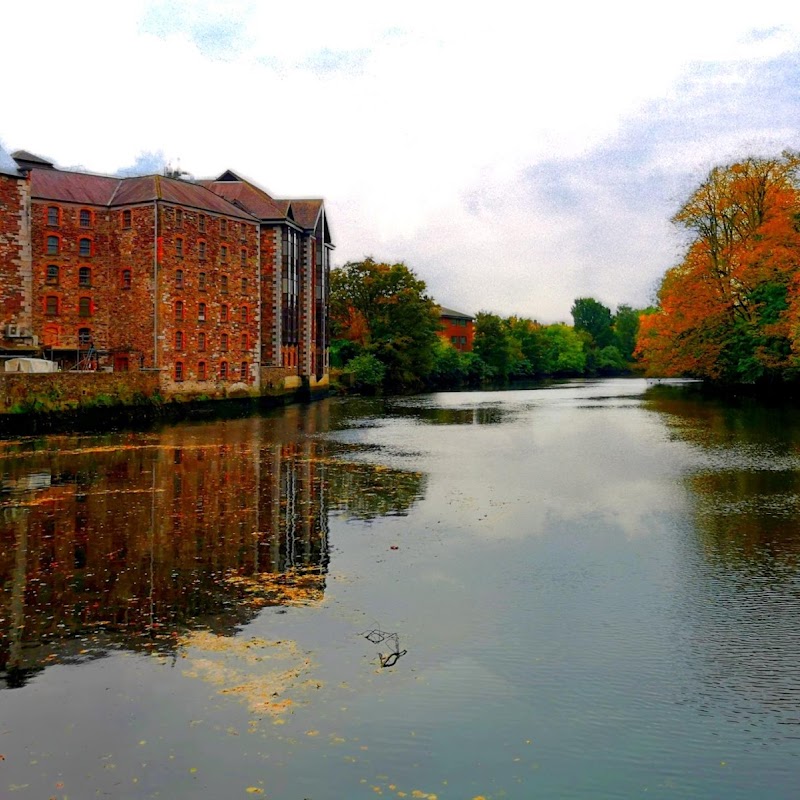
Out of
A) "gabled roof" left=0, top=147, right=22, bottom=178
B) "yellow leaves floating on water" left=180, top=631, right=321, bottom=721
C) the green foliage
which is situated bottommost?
"yellow leaves floating on water" left=180, top=631, right=321, bottom=721

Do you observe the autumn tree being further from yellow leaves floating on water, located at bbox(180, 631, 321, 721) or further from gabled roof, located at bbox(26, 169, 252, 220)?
yellow leaves floating on water, located at bbox(180, 631, 321, 721)

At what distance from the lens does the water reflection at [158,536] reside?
38.1 ft

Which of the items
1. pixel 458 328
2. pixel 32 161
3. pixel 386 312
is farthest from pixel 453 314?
pixel 32 161

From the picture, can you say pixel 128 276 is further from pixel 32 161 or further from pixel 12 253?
pixel 32 161

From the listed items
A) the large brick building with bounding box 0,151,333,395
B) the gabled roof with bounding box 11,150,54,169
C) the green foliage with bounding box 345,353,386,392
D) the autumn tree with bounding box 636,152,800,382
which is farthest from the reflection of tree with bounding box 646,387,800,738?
the green foliage with bounding box 345,353,386,392

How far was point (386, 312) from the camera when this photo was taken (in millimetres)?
97438

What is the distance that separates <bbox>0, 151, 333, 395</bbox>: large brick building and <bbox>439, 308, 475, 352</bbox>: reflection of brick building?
9080cm

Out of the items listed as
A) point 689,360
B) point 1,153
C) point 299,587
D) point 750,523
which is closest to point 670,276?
point 689,360

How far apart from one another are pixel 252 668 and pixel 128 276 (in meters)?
49.5

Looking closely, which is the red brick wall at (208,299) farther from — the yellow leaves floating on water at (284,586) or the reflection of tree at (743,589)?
the yellow leaves floating on water at (284,586)

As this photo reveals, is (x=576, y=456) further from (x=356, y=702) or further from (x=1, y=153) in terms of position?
(x=1, y=153)

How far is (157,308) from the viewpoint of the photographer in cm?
5412

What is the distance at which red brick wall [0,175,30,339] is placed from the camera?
1874 inches

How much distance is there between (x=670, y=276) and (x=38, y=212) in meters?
53.3
